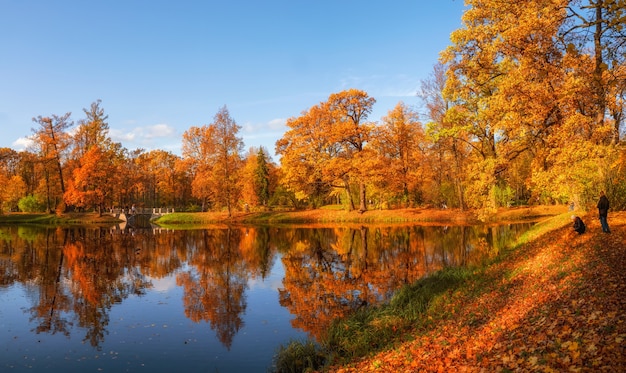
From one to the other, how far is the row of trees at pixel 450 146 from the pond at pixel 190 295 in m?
6.70

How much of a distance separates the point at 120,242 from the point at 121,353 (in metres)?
27.4

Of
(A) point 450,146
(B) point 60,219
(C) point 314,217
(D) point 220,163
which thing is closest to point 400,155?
(A) point 450,146

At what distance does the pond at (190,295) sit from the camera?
1092 centimetres

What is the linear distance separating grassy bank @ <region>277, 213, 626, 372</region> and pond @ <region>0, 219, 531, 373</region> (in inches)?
76.0

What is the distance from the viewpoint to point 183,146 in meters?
60.6

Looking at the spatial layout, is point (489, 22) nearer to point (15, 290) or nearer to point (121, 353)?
point (121, 353)

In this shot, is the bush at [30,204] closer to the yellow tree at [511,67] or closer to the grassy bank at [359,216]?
the grassy bank at [359,216]

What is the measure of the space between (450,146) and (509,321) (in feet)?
141

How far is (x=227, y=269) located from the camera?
22453 mm

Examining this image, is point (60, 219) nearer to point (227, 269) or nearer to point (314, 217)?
point (314, 217)

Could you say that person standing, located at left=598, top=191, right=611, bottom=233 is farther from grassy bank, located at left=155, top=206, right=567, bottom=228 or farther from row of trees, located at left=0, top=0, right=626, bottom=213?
grassy bank, located at left=155, top=206, right=567, bottom=228

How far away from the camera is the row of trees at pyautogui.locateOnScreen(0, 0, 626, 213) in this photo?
1761cm

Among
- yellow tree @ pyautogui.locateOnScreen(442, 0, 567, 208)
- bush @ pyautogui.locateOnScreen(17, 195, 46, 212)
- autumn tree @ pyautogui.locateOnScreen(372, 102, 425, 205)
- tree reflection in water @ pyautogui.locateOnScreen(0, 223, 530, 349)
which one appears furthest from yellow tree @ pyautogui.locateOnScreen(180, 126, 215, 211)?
yellow tree @ pyautogui.locateOnScreen(442, 0, 567, 208)

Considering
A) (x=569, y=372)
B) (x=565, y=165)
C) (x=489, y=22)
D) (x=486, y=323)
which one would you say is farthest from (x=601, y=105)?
(x=569, y=372)
